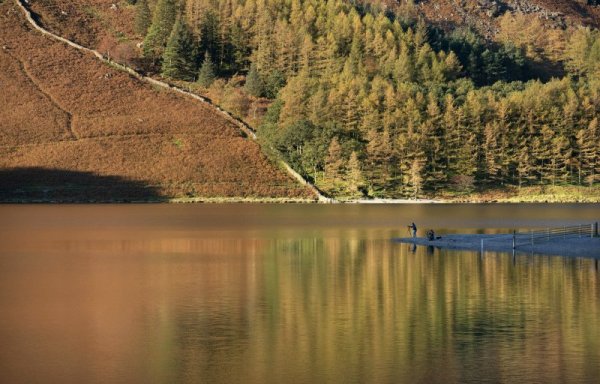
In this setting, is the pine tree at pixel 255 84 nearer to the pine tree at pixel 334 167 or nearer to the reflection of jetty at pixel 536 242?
the pine tree at pixel 334 167

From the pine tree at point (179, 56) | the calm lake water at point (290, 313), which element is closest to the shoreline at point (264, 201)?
the pine tree at point (179, 56)

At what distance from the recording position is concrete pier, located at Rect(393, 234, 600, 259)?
2414 inches

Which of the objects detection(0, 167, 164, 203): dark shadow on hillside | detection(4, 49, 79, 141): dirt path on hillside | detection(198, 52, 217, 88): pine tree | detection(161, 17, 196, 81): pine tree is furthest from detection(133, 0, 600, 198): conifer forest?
detection(4, 49, 79, 141): dirt path on hillside

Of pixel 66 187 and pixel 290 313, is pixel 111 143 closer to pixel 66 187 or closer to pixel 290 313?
pixel 66 187

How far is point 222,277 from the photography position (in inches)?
1922

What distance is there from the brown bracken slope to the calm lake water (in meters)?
81.6

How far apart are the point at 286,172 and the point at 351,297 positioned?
11637 centimetres

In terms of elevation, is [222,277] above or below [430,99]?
below

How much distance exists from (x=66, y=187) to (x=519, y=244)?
99277 millimetres

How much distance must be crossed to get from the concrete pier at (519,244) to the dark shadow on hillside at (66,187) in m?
86.7

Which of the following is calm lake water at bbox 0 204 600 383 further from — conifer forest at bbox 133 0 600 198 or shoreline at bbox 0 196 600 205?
conifer forest at bbox 133 0 600 198

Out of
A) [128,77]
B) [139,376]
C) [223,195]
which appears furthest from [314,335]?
[128,77]

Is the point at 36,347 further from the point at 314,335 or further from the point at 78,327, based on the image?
the point at 314,335

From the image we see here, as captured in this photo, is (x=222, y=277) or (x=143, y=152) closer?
(x=222, y=277)
